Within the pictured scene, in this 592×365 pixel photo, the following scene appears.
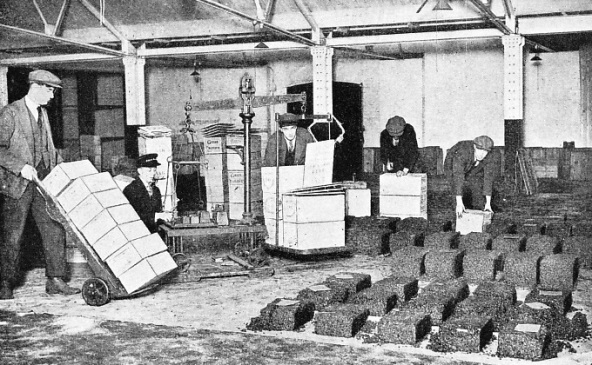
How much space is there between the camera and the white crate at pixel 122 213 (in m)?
6.29

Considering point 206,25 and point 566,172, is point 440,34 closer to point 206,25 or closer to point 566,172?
point 206,25

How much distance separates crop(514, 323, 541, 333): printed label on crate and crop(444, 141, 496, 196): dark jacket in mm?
3877

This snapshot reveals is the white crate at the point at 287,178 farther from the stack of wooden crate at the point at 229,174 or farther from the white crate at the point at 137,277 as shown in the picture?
the white crate at the point at 137,277

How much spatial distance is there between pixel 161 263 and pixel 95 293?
619mm

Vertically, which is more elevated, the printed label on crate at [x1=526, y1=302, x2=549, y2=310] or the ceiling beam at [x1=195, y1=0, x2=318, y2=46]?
the ceiling beam at [x1=195, y1=0, x2=318, y2=46]

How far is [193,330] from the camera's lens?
17.5 ft

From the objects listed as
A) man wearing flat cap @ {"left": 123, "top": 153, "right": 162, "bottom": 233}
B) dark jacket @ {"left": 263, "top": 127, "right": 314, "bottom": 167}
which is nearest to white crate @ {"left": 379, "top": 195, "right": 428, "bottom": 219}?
dark jacket @ {"left": 263, "top": 127, "right": 314, "bottom": 167}

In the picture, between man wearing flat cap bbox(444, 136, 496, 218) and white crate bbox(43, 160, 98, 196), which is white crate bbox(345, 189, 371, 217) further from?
white crate bbox(43, 160, 98, 196)

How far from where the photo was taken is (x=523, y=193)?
14.1 meters

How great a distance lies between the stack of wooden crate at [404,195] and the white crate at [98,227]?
402cm

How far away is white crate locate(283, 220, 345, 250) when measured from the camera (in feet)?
25.7

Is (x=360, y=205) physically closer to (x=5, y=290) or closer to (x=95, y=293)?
(x=95, y=293)

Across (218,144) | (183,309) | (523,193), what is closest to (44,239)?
(183,309)

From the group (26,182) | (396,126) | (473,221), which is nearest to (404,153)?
(396,126)
